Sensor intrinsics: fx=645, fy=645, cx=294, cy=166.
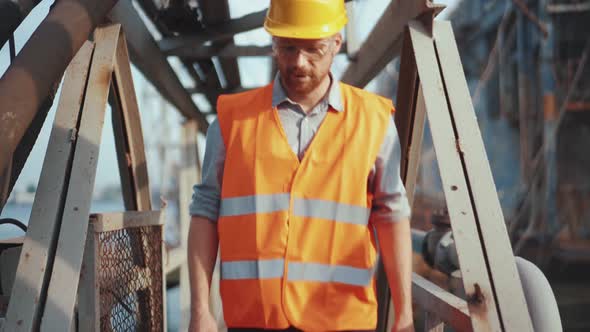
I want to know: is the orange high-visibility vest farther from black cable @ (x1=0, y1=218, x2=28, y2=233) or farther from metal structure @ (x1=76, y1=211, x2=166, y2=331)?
black cable @ (x1=0, y1=218, x2=28, y2=233)

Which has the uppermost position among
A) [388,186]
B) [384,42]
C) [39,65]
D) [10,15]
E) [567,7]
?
[567,7]

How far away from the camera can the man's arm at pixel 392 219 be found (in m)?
2.12

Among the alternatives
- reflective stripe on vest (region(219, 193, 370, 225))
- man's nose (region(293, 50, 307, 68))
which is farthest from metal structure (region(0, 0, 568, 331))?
man's nose (region(293, 50, 307, 68))

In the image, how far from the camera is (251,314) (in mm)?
2025

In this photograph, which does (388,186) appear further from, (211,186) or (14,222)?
(14,222)

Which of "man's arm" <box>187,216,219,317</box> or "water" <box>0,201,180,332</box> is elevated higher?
"water" <box>0,201,180,332</box>

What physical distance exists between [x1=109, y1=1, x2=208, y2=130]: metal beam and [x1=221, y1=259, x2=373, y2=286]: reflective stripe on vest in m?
1.75

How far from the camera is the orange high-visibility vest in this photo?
2.02m

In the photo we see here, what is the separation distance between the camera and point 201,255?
2.13 m

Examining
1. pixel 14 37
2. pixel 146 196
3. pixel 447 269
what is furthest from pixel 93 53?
pixel 447 269

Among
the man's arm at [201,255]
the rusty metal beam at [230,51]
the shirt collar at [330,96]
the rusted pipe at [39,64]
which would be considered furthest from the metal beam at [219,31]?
the man's arm at [201,255]

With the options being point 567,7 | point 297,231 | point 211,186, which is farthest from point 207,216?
point 567,7

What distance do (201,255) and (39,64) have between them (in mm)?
981

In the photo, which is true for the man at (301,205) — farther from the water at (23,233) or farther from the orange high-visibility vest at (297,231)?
the water at (23,233)
